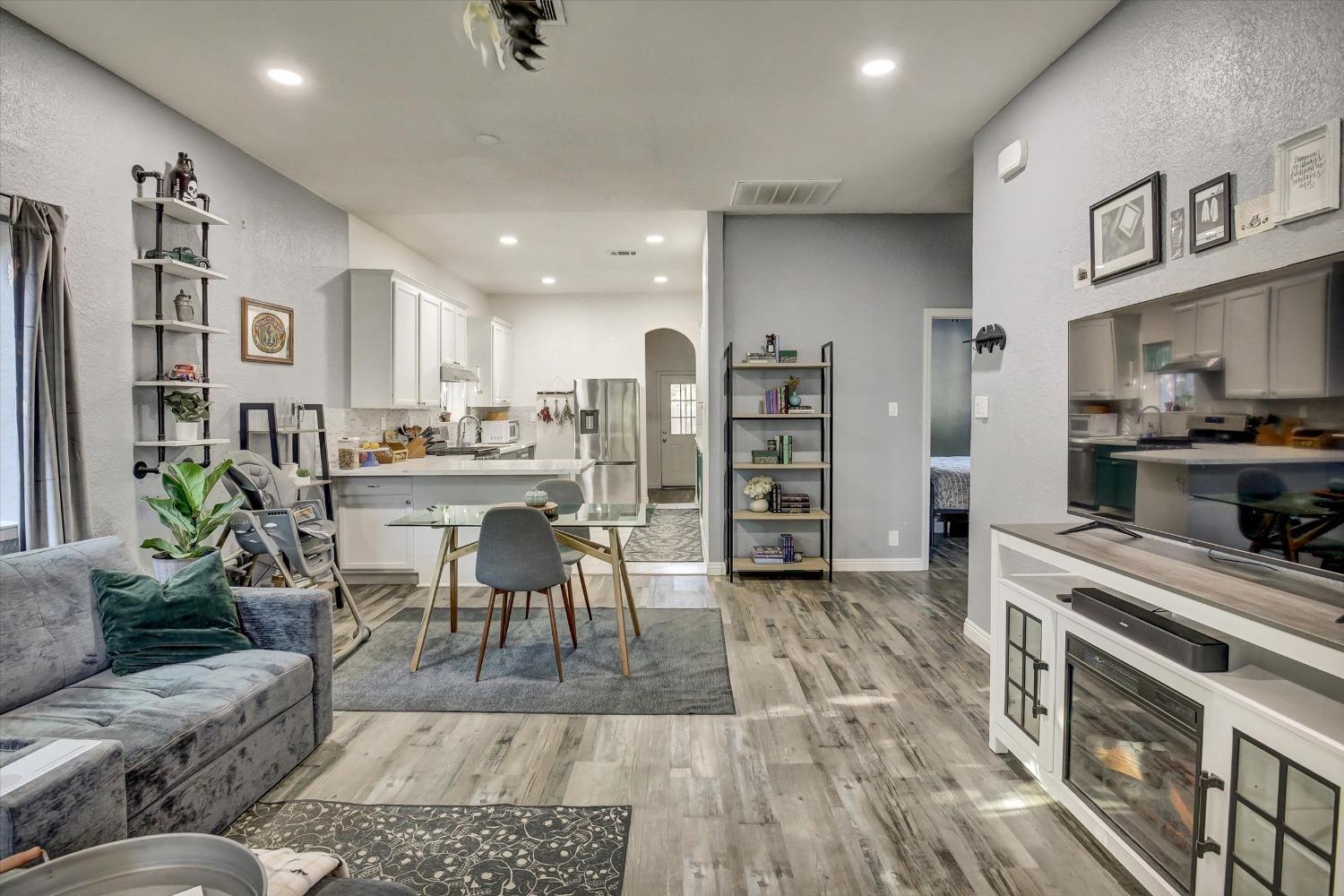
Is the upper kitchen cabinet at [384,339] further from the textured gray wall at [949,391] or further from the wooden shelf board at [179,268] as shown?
the textured gray wall at [949,391]

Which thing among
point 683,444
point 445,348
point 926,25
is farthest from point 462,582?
point 683,444

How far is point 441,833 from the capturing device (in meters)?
1.90

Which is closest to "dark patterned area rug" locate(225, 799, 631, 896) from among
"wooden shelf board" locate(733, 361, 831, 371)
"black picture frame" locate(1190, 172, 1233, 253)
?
"black picture frame" locate(1190, 172, 1233, 253)

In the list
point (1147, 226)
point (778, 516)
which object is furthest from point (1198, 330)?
point (778, 516)

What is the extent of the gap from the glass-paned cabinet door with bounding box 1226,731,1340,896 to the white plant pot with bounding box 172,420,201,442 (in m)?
4.00

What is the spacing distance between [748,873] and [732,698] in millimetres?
1075

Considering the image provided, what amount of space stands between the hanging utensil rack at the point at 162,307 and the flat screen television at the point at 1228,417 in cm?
385

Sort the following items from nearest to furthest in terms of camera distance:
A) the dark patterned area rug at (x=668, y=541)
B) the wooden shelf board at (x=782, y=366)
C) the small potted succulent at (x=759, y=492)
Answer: the wooden shelf board at (x=782, y=366) → the small potted succulent at (x=759, y=492) → the dark patterned area rug at (x=668, y=541)

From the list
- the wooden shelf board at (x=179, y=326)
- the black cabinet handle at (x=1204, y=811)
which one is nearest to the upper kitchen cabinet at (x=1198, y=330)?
the black cabinet handle at (x=1204, y=811)

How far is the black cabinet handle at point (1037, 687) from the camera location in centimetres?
197

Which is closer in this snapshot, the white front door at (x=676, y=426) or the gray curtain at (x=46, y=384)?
the gray curtain at (x=46, y=384)

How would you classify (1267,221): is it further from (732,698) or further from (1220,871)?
(732,698)

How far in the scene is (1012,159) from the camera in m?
2.98

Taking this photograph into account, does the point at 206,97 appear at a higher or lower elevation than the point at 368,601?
higher
